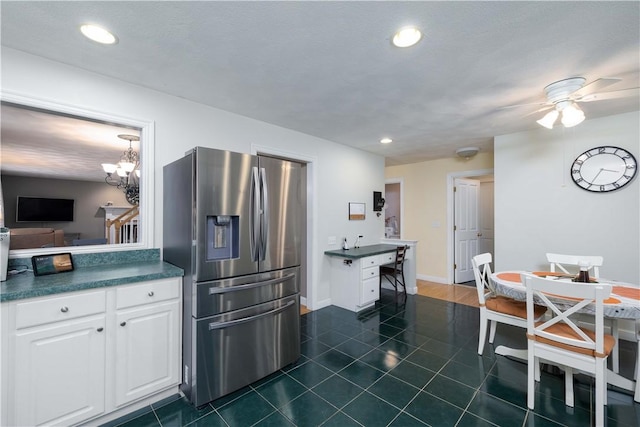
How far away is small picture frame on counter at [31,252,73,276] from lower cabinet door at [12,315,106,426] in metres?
0.49

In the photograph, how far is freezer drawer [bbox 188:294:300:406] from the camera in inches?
74.8

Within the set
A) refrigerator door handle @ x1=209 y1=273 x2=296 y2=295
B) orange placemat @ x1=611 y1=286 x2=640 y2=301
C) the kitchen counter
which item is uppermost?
the kitchen counter

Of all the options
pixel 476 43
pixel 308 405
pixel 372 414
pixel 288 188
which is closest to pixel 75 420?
pixel 308 405

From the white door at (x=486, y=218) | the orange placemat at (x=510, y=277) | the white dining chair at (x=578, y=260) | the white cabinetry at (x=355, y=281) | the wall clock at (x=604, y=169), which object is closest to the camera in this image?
the orange placemat at (x=510, y=277)

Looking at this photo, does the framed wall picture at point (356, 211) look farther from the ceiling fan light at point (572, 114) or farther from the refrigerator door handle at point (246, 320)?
the ceiling fan light at point (572, 114)

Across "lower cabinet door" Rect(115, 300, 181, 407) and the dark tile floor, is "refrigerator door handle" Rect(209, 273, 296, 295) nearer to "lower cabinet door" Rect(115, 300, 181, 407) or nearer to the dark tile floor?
"lower cabinet door" Rect(115, 300, 181, 407)

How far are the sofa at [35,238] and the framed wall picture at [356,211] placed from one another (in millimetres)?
3467

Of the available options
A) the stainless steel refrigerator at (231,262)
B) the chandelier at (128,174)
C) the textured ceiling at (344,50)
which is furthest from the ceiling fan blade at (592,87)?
the chandelier at (128,174)

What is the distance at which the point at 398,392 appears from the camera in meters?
2.07

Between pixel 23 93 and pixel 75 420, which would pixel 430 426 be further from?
pixel 23 93

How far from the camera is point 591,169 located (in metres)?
3.11

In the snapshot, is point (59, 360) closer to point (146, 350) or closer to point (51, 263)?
point (146, 350)

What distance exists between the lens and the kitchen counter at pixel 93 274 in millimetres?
1485

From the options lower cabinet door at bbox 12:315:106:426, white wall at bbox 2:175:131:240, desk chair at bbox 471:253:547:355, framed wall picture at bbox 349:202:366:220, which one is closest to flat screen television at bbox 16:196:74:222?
white wall at bbox 2:175:131:240
